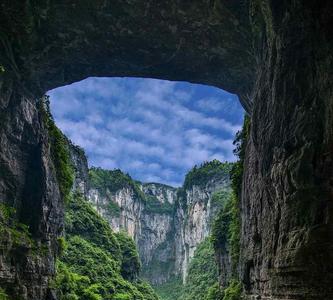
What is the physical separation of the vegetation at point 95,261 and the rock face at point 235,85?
34.7 feet

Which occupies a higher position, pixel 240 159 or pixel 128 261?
pixel 240 159

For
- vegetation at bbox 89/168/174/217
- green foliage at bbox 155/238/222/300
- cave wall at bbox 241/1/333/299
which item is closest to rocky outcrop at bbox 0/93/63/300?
cave wall at bbox 241/1/333/299

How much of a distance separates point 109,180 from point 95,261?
2146 inches

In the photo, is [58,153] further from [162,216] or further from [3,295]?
[162,216]

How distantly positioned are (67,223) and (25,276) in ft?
97.5

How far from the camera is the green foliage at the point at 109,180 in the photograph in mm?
93900

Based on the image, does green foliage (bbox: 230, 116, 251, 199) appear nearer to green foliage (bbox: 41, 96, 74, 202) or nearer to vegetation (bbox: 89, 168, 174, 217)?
green foliage (bbox: 41, 96, 74, 202)

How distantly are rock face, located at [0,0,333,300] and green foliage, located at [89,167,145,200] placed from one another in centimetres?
7105

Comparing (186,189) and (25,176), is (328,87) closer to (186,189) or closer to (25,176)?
(25,176)

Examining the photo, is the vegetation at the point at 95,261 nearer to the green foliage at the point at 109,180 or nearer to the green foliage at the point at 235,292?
the green foliage at the point at 235,292

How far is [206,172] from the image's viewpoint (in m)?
95.8

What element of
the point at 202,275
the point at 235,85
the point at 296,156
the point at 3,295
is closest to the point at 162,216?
the point at 202,275

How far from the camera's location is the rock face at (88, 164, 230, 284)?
9400 centimetres

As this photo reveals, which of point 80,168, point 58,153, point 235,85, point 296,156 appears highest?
point 80,168
